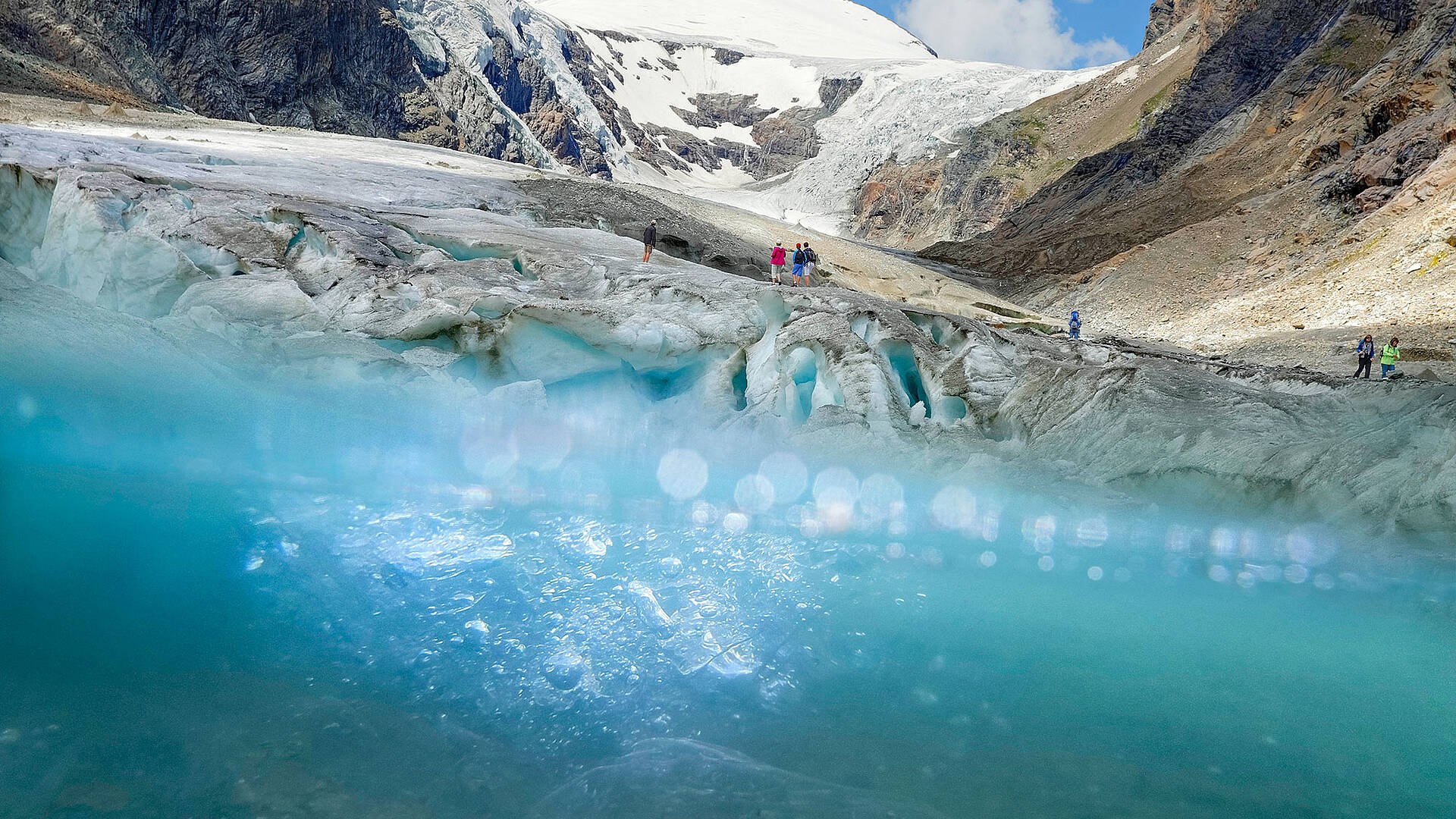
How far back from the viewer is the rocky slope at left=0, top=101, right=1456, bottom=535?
21.1ft

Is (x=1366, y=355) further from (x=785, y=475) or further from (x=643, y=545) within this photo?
(x=643, y=545)

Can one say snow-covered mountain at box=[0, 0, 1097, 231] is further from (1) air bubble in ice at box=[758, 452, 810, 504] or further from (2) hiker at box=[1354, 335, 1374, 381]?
(2) hiker at box=[1354, 335, 1374, 381]

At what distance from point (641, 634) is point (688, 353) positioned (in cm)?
339

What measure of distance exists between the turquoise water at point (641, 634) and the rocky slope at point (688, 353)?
0.35 m

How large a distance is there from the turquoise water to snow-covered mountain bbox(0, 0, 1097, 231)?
3278 centimetres

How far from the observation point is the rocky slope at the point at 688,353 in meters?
6.42

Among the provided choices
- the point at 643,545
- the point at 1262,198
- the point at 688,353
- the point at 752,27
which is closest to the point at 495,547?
the point at 643,545

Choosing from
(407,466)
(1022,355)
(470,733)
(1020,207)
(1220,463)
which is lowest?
(470,733)

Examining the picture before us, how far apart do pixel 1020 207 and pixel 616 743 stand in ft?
133

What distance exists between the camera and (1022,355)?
8125mm

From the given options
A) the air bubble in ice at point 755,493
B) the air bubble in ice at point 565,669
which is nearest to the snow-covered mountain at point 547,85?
the air bubble in ice at point 755,493

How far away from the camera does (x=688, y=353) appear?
771 cm

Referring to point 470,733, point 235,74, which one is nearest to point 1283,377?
point 470,733

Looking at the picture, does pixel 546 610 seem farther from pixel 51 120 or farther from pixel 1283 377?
pixel 51 120
